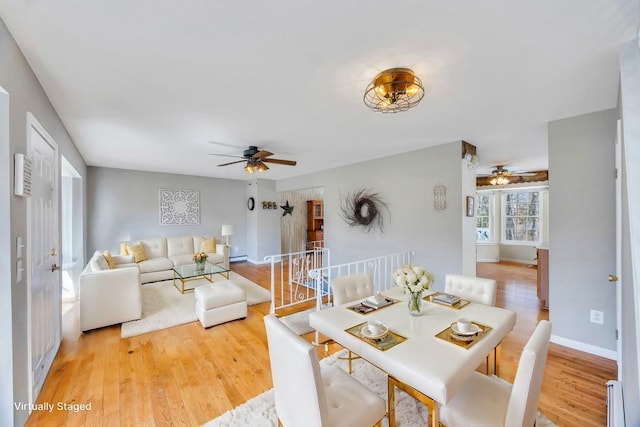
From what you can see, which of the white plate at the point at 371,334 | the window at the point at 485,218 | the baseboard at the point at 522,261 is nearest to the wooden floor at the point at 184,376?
the white plate at the point at 371,334

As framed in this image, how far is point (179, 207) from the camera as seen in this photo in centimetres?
662

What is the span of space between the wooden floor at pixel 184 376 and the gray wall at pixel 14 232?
0.39 metres

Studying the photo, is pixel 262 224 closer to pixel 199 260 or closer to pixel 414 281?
pixel 199 260

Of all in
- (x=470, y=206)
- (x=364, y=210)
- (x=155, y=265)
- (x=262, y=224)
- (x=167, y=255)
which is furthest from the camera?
(x=262, y=224)

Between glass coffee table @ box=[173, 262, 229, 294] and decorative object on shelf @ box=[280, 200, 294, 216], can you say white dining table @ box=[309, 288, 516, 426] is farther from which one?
decorative object on shelf @ box=[280, 200, 294, 216]

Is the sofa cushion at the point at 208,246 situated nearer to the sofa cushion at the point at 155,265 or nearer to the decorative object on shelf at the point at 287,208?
the sofa cushion at the point at 155,265

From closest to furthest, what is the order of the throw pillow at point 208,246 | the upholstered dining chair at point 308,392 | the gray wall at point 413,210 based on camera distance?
the upholstered dining chair at point 308,392 → the gray wall at point 413,210 → the throw pillow at point 208,246

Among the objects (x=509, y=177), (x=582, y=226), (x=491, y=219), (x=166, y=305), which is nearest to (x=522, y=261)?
(x=491, y=219)

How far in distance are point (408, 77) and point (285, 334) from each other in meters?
1.79

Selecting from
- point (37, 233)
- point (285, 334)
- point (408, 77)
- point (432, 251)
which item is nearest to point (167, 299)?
point (37, 233)

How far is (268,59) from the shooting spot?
1.70 metres

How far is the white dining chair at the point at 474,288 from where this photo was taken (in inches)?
87.8

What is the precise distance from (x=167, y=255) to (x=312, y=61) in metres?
5.68

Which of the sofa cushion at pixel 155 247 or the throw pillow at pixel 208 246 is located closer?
the sofa cushion at pixel 155 247
